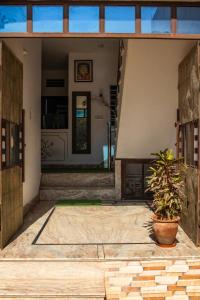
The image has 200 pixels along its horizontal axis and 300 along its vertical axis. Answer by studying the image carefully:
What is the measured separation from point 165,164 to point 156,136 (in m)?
2.73

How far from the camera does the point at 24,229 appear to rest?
17.8ft

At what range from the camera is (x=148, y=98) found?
7059 millimetres

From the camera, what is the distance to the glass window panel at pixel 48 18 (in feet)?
13.8

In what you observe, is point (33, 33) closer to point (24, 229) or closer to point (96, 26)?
point (96, 26)

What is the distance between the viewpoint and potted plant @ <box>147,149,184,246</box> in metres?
4.48

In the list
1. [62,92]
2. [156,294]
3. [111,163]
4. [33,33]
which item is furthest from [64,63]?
[156,294]

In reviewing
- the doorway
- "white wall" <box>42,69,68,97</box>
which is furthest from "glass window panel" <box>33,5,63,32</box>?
"white wall" <box>42,69,68,97</box>

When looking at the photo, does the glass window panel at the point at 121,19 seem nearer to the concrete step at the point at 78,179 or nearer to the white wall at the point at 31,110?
the white wall at the point at 31,110

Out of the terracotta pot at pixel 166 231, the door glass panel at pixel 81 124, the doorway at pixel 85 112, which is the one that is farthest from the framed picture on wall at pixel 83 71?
the terracotta pot at pixel 166 231

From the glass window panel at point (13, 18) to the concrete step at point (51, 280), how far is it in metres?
2.76

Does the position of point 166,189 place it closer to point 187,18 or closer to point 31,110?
point 187,18

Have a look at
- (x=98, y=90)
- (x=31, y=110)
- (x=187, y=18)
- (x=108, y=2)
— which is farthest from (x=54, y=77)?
(x=187, y=18)

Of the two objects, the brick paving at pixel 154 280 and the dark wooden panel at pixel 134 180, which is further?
the dark wooden panel at pixel 134 180

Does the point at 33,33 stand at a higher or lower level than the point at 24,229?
higher
